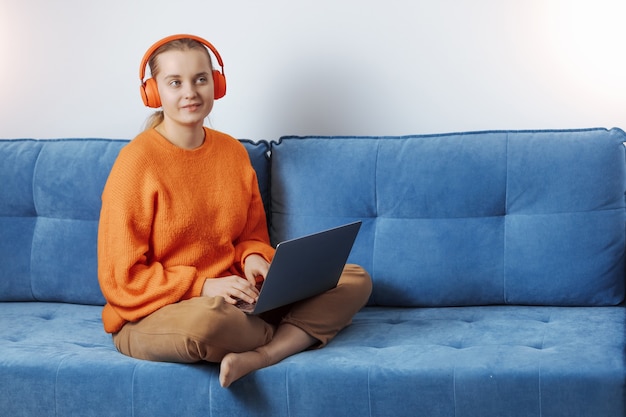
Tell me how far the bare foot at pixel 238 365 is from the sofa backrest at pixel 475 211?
56cm

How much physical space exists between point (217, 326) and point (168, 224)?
36 centimetres

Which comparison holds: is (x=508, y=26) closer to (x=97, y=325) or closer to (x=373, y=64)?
(x=373, y=64)

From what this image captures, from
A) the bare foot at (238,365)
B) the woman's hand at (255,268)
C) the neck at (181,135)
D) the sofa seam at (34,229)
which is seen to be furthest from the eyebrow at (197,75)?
the bare foot at (238,365)

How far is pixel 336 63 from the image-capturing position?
9.17ft

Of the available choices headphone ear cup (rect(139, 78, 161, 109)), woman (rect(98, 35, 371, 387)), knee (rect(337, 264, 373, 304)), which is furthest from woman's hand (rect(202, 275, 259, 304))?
headphone ear cup (rect(139, 78, 161, 109))

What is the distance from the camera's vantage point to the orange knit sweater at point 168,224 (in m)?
2.15

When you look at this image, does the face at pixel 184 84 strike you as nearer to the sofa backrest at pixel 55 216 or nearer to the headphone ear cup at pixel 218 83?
the headphone ear cup at pixel 218 83

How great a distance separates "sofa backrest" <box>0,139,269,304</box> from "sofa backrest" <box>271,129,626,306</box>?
24 cm

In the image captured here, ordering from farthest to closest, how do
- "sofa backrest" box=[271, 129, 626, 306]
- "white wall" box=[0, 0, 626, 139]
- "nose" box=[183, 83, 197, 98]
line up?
"white wall" box=[0, 0, 626, 139] → "sofa backrest" box=[271, 129, 626, 306] → "nose" box=[183, 83, 197, 98]

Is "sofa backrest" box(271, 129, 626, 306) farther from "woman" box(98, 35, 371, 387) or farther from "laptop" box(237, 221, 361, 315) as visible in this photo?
"laptop" box(237, 221, 361, 315)

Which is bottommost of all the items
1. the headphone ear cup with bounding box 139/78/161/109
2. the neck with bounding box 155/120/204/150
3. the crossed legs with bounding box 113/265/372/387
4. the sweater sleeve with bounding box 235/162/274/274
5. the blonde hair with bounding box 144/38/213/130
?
the crossed legs with bounding box 113/265/372/387

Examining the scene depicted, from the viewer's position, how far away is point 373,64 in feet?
9.09

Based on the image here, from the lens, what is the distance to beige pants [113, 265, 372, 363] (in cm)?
197

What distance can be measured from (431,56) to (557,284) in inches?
31.3
